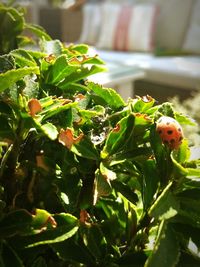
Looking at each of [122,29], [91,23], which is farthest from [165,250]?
[91,23]

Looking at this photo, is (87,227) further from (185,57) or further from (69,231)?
(185,57)

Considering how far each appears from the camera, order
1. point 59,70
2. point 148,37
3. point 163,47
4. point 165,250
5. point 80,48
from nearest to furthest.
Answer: point 165,250 < point 59,70 < point 80,48 < point 148,37 < point 163,47

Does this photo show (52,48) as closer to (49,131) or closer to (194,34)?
(49,131)

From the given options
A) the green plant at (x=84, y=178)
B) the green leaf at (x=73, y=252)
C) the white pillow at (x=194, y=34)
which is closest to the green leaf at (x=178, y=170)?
the green plant at (x=84, y=178)

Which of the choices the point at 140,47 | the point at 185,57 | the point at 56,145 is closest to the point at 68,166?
the point at 56,145

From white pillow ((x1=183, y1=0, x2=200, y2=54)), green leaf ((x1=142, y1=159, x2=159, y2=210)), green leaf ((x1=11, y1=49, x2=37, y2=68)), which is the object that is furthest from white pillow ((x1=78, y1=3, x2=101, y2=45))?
green leaf ((x1=142, y1=159, x2=159, y2=210))

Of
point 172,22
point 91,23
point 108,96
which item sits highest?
point 108,96

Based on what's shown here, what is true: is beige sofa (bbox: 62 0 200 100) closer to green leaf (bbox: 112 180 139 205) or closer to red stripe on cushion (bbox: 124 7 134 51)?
red stripe on cushion (bbox: 124 7 134 51)
